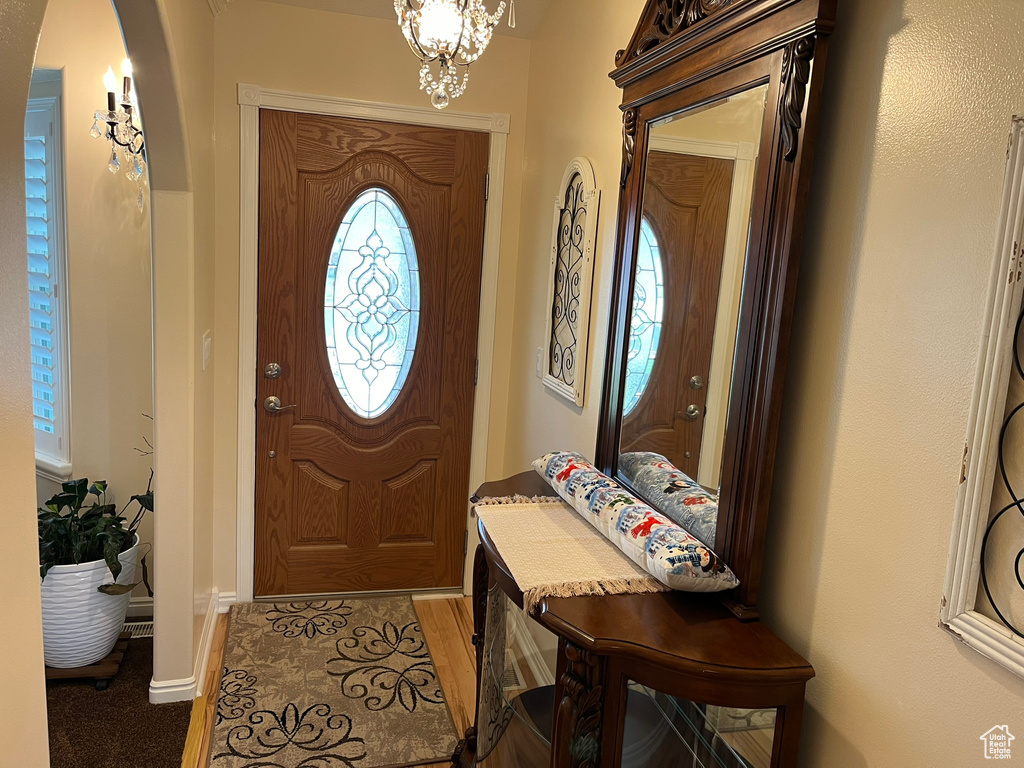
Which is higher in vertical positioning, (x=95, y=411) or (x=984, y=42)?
(x=984, y=42)

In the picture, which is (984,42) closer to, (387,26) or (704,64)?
(704,64)

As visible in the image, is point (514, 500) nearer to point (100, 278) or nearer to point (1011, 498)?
point (1011, 498)

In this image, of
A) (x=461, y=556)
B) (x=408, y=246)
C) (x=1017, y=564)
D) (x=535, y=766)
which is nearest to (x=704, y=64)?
(x=1017, y=564)

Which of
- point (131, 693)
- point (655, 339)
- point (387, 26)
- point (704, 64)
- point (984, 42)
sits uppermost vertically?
point (387, 26)

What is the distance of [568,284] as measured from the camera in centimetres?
266

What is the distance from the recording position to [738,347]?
1.44m

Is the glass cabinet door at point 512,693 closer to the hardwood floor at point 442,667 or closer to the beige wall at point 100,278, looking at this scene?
the hardwood floor at point 442,667

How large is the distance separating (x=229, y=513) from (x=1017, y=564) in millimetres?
2962

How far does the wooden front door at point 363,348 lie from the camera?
3.14 m

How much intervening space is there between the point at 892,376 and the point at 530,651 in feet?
3.11

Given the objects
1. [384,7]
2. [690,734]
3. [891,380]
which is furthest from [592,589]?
[384,7]

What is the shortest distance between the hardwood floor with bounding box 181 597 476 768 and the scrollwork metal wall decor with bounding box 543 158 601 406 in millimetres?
1129

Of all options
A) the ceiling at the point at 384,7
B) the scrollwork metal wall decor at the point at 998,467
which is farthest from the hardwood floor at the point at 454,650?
the ceiling at the point at 384,7

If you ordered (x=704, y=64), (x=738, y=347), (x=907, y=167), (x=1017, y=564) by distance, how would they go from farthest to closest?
1. (x=704, y=64)
2. (x=738, y=347)
3. (x=907, y=167)
4. (x=1017, y=564)
